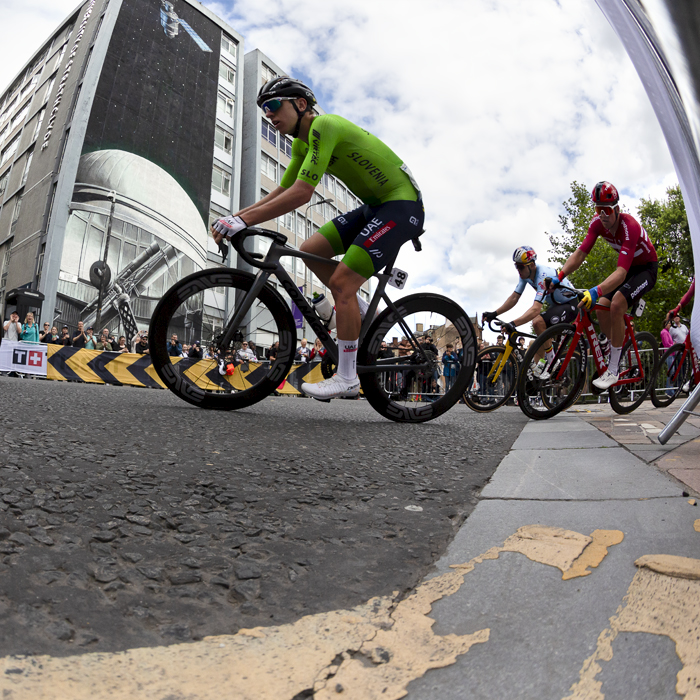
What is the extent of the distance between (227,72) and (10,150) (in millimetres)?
16837

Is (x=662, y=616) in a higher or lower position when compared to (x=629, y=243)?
lower

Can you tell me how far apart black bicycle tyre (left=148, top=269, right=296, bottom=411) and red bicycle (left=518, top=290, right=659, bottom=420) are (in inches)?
101

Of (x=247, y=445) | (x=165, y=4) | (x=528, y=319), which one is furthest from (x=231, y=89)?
(x=247, y=445)

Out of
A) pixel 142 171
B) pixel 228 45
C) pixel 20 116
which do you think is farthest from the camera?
pixel 228 45

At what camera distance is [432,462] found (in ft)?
7.36

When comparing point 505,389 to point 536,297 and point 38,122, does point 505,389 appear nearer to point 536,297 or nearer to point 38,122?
point 536,297

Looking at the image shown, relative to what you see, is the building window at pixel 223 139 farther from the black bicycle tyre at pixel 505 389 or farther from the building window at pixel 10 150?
the black bicycle tyre at pixel 505 389

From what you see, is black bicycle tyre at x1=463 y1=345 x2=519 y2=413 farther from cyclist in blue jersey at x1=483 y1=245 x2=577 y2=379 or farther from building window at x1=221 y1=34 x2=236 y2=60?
building window at x1=221 y1=34 x2=236 y2=60

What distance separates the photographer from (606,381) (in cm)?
502

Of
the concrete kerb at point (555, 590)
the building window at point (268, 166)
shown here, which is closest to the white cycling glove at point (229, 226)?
the concrete kerb at point (555, 590)

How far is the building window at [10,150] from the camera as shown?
3856 cm

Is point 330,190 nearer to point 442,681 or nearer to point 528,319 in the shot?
point 528,319

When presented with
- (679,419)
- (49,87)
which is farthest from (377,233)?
(49,87)

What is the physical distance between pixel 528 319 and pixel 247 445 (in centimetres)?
477
